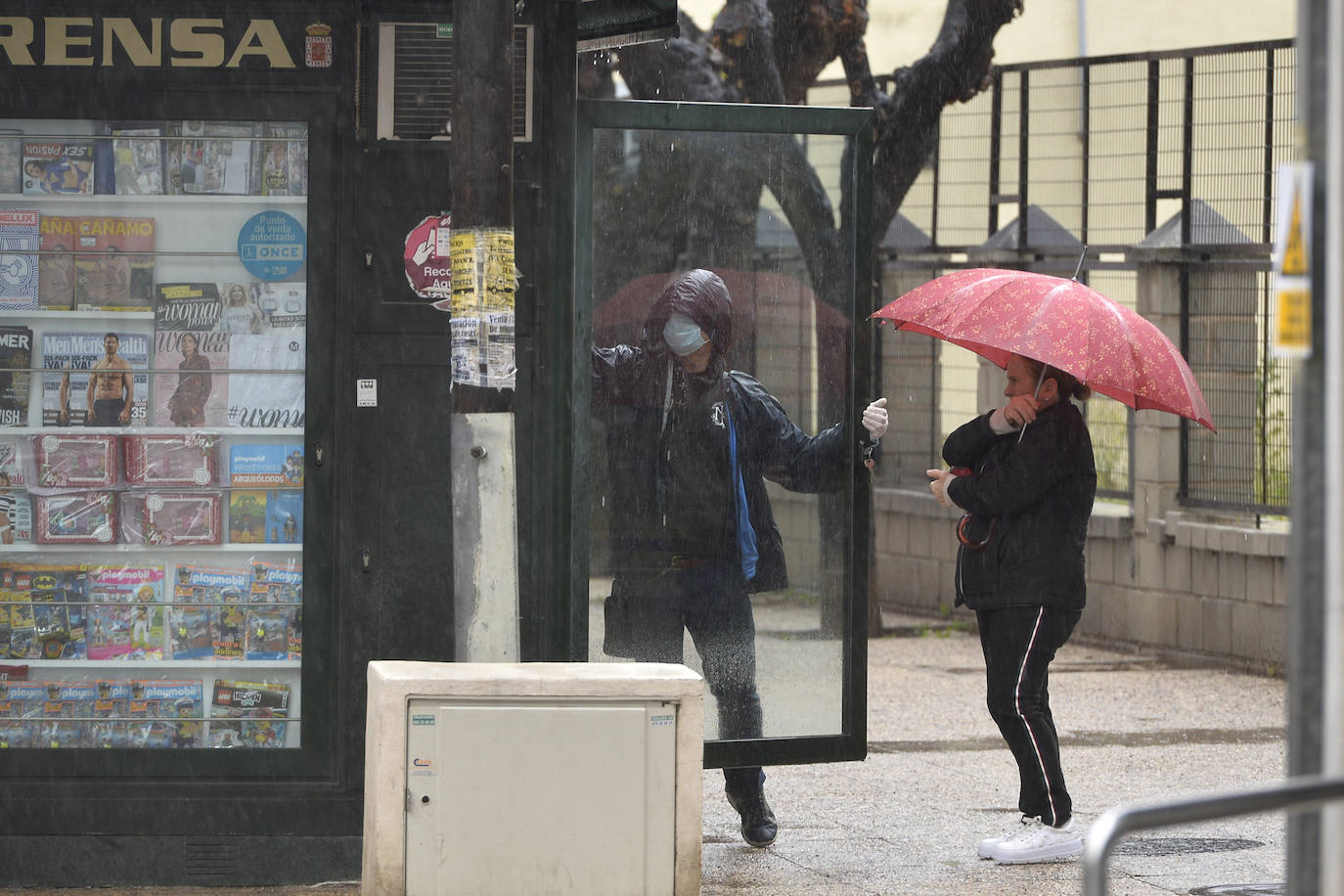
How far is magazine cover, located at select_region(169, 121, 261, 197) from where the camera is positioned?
19.0ft

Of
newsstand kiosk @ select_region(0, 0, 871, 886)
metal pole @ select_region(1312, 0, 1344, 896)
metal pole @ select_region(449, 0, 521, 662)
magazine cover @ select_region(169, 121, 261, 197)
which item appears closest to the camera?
metal pole @ select_region(1312, 0, 1344, 896)

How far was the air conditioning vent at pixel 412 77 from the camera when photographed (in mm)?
5703

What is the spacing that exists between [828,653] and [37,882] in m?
2.83

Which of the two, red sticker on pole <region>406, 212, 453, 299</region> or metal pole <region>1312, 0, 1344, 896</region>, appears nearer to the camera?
metal pole <region>1312, 0, 1344, 896</region>

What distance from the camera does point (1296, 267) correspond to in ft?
9.17

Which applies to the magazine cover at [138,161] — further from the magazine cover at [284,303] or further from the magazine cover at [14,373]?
the magazine cover at [14,373]

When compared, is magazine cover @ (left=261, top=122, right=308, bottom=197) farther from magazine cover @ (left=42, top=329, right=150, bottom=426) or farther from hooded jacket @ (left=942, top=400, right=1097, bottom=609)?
hooded jacket @ (left=942, top=400, right=1097, bottom=609)

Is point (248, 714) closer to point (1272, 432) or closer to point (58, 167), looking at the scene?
point (58, 167)

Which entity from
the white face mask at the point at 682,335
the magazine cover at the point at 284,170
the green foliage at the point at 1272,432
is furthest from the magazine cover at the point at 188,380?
the green foliage at the point at 1272,432

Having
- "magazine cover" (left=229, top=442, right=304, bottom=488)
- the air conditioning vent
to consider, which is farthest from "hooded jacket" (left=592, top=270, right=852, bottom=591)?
"magazine cover" (left=229, top=442, right=304, bottom=488)

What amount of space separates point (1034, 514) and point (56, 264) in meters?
3.46

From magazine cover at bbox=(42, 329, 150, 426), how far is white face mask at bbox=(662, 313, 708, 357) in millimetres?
1806

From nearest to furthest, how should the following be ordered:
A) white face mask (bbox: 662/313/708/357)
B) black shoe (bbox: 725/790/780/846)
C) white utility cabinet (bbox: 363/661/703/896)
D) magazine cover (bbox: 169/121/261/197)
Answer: white utility cabinet (bbox: 363/661/703/896) < magazine cover (bbox: 169/121/261/197) < white face mask (bbox: 662/313/708/357) < black shoe (bbox: 725/790/780/846)

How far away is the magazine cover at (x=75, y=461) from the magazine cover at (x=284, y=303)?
68 cm
